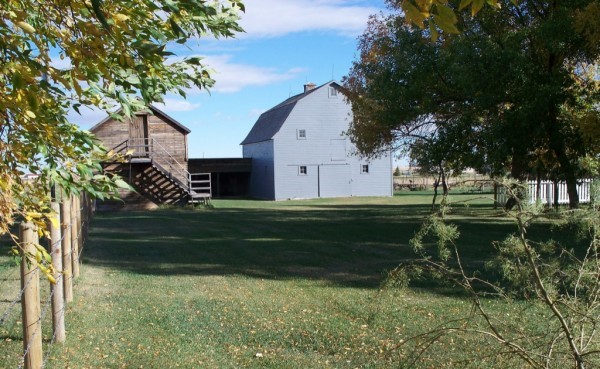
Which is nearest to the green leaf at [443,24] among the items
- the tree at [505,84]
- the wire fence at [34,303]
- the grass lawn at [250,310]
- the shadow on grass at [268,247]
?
the grass lawn at [250,310]

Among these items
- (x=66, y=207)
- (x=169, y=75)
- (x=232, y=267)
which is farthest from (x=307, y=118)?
(x=169, y=75)

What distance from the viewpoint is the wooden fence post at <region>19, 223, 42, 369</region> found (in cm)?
454

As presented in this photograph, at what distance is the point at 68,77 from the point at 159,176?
104 ft

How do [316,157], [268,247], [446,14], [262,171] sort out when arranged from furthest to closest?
[262,171], [316,157], [268,247], [446,14]

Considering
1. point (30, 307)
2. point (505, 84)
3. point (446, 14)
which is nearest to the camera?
point (446, 14)

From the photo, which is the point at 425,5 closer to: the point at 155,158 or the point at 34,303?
the point at 34,303

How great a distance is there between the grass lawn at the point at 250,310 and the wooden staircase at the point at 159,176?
62.0ft

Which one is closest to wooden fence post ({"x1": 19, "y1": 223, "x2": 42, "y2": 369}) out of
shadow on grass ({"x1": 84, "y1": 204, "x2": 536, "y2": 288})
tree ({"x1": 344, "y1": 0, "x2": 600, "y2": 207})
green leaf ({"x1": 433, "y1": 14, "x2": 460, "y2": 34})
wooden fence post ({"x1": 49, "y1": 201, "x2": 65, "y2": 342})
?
wooden fence post ({"x1": 49, "y1": 201, "x2": 65, "y2": 342})

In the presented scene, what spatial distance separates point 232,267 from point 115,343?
5255 mm

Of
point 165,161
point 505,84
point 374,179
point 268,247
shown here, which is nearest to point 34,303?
point 268,247

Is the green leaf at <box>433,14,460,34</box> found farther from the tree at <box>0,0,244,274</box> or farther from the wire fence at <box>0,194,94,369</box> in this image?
the wire fence at <box>0,194,94,369</box>

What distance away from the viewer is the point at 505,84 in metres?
16.6

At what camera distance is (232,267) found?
37.9 feet

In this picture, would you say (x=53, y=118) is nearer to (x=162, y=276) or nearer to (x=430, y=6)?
(x=430, y=6)
